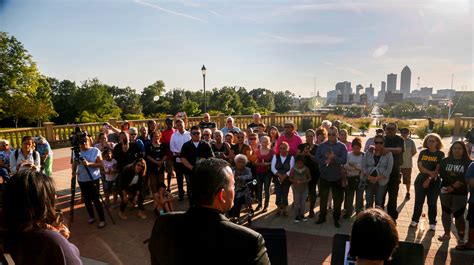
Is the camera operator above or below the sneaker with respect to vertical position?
above

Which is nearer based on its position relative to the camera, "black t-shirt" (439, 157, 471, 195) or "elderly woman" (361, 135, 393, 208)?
"black t-shirt" (439, 157, 471, 195)

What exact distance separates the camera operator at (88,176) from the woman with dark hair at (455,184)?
5.86 m

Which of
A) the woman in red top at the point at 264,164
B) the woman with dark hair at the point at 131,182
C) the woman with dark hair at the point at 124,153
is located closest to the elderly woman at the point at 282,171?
the woman in red top at the point at 264,164

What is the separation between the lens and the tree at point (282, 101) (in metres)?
66.2

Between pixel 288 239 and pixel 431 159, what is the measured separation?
2736 millimetres

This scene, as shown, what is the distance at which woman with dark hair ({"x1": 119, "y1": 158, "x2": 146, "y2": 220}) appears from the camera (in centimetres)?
596

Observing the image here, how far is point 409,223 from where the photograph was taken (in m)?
5.57

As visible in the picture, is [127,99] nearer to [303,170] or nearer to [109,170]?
[109,170]

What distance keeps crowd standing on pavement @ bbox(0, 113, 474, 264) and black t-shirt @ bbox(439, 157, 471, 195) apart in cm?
1

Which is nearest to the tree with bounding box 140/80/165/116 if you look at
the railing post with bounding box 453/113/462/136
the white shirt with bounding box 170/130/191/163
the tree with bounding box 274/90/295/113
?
the tree with bounding box 274/90/295/113

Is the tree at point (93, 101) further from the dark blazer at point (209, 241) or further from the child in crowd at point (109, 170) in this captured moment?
the dark blazer at point (209, 241)

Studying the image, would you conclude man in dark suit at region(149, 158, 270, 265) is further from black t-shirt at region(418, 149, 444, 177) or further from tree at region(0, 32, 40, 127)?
tree at region(0, 32, 40, 127)

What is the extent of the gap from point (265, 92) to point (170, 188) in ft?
183

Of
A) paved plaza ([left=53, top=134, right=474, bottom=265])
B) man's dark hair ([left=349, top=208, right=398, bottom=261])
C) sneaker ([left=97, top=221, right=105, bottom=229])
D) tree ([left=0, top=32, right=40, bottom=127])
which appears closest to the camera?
man's dark hair ([left=349, top=208, right=398, bottom=261])
